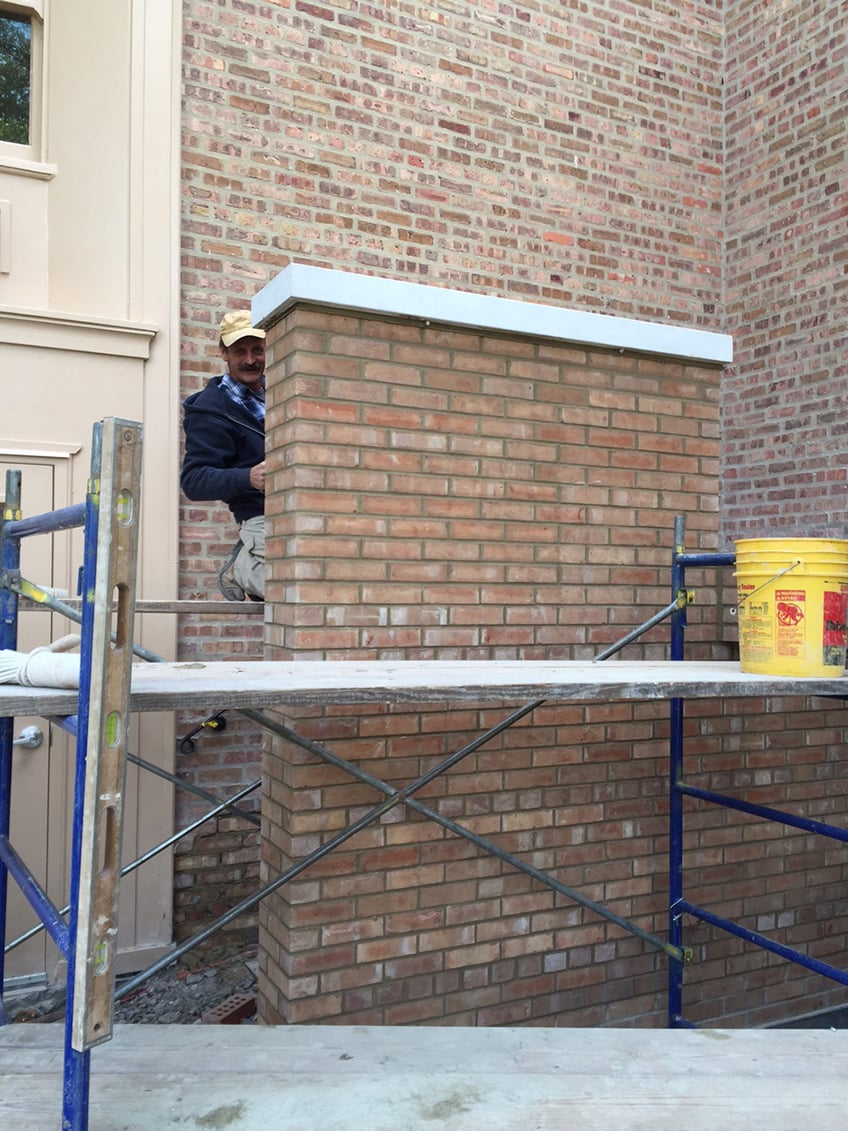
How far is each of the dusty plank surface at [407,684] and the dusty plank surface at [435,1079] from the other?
2.79 feet

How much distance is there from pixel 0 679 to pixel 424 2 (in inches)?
197

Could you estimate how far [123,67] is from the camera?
4438 millimetres

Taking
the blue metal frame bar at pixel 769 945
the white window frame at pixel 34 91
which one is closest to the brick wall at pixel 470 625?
the blue metal frame bar at pixel 769 945

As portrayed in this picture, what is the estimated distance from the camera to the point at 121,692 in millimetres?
1597

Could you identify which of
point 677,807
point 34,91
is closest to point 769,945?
point 677,807

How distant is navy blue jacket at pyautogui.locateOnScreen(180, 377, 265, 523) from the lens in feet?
12.3

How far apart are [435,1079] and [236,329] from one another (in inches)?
122

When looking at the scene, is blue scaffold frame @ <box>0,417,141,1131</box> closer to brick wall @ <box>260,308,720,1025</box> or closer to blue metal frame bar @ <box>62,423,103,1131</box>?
blue metal frame bar @ <box>62,423,103,1131</box>

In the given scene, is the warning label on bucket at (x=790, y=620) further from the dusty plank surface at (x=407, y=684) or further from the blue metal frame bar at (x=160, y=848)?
the blue metal frame bar at (x=160, y=848)

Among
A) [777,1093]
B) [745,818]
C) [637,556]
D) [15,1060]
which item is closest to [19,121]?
[637,556]

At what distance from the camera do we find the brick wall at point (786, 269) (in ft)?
18.6

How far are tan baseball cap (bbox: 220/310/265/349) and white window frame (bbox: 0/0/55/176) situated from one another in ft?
4.14

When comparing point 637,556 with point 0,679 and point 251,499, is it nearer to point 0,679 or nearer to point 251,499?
point 251,499

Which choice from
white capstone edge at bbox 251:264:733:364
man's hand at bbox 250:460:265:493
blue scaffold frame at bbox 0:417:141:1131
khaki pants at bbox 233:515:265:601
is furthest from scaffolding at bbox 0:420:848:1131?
khaki pants at bbox 233:515:265:601
